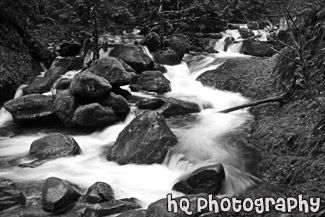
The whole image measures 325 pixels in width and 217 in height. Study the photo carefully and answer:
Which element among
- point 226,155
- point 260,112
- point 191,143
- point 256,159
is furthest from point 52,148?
point 260,112

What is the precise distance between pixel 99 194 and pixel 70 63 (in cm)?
854

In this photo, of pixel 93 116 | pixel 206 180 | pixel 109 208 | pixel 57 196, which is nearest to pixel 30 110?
pixel 93 116

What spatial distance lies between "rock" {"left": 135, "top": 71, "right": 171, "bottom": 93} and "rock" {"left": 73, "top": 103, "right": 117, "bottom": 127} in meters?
2.60

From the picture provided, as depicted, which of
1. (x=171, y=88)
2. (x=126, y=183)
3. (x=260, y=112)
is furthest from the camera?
(x=171, y=88)

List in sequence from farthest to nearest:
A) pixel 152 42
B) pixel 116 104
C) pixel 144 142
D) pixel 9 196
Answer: pixel 152 42 → pixel 116 104 → pixel 144 142 → pixel 9 196

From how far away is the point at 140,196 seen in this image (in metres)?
5.62

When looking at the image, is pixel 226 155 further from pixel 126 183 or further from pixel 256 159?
pixel 126 183

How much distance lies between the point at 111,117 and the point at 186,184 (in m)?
4.01

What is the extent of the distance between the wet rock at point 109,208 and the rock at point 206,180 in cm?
93

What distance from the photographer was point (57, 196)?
5.15 metres

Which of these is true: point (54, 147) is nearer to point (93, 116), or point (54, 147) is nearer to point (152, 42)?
point (93, 116)

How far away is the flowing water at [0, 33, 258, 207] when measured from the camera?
5820 millimetres

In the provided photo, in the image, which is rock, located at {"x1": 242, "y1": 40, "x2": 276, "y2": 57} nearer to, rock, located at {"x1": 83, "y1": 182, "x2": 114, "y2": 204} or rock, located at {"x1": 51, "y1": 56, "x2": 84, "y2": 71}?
rock, located at {"x1": 51, "y1": 56, "x2": 84, "y2": 71}

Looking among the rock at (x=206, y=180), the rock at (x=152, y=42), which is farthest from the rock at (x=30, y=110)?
the rock at (x=152, y=42)
